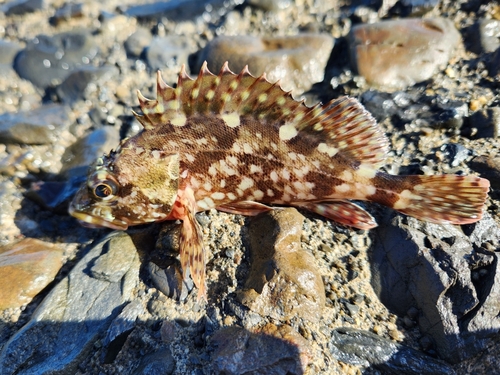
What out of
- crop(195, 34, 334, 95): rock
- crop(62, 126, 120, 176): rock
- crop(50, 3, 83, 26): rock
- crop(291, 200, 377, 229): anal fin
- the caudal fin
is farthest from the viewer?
crop(50, 3, 83, 26): rock

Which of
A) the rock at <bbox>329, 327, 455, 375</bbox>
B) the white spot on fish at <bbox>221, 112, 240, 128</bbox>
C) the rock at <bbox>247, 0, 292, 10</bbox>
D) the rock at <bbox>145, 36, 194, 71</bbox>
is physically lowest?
the rock at <bbox>329, 327, 455, 375</bbox>

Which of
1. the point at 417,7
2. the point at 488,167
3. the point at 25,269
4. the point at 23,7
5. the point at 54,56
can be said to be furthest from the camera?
the point at 23,7

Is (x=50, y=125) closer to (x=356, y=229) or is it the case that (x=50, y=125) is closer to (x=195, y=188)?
(x=195, y=188)

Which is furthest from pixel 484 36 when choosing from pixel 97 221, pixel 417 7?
pixel 97 221

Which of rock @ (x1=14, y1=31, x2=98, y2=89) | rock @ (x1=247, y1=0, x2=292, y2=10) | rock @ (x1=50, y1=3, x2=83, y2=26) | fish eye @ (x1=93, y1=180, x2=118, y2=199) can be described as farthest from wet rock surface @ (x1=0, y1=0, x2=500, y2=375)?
rock @ (x1=50, y1=3, x2=83, y2=26)

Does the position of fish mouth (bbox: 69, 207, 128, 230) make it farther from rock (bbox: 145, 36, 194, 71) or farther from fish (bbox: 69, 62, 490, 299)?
rock (bbox: 145, 36, 194, 71)

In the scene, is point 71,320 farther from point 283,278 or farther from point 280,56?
point 280,56

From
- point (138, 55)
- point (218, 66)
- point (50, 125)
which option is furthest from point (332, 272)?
point (138, 55)
